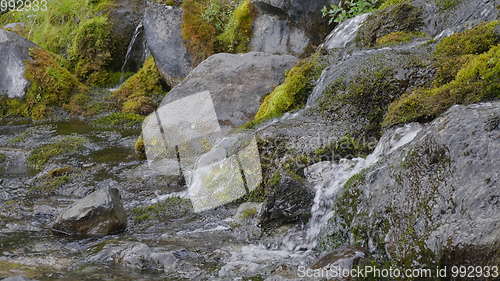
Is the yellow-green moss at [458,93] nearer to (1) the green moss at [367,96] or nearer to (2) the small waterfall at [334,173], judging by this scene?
(2) the small waterfall at [334,173]

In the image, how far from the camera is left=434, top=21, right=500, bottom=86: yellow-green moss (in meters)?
5.96

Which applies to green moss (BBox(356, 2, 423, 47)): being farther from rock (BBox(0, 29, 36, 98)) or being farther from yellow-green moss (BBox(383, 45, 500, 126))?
rock (BBox(0, 29, 36, 98))

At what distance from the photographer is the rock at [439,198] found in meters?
3.38

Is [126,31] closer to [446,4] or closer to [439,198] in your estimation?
[446,4]

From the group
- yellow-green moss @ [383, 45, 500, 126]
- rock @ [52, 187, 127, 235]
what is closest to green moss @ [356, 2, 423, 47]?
→ yellow-green moss @ [383, 45, 500, 126]

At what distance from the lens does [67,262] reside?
16.3 feet

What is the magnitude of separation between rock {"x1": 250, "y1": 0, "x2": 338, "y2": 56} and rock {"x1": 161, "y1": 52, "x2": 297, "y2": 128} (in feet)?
5.81

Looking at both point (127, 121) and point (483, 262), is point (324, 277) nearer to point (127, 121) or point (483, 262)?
point (483, 262)

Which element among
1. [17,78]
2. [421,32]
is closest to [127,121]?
[17,78]

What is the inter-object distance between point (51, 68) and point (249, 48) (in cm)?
549

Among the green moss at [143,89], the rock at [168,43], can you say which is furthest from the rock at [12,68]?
the rock at [168,43]

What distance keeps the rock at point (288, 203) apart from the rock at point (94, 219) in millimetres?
1671

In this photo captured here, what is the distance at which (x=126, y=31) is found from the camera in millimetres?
16359

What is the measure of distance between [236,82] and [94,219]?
4727 millimetres
